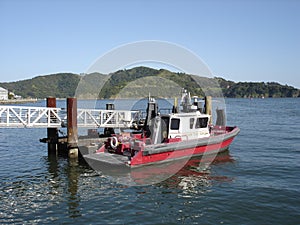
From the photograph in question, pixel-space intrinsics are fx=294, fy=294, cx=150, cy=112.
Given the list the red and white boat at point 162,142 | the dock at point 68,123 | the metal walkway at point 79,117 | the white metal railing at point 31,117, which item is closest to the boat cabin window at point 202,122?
the red and white boat at point 162,142

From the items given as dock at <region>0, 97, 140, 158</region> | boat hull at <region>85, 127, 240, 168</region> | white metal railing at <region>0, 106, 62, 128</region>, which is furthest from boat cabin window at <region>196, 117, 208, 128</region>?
white metal railing at <region>0, 106, 62, 128</region>

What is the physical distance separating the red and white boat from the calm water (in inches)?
49.0

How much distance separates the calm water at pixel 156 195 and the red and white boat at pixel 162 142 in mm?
1244

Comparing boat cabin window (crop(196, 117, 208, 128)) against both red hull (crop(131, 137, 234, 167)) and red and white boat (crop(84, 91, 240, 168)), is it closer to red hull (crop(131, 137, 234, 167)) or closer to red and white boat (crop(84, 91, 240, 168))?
red and white boat (crop(84, 91, 240, 168))

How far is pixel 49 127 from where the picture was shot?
20391 millimetres

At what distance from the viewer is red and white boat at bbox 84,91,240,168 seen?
54.7 feet

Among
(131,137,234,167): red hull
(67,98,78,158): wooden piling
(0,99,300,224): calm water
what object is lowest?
(0,99,300,224): calm water

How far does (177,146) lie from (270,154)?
8380mm

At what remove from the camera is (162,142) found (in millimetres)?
18438

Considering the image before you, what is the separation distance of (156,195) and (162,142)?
18.0 ft

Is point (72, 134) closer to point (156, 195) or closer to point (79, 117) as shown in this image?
point (79, 117)

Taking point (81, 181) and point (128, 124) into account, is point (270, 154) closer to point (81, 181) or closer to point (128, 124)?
point (128, 124)

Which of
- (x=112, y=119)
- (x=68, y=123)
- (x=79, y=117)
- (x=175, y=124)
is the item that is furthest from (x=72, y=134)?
(x=175, y=124)

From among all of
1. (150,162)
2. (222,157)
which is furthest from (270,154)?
(150,162)
